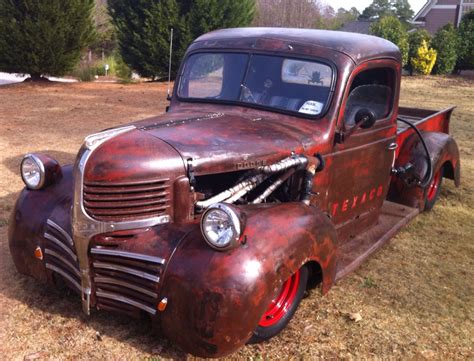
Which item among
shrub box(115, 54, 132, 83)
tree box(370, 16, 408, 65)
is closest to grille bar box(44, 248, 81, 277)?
shrub box(115, 54, 132, 83)

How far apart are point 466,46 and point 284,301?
21593mm

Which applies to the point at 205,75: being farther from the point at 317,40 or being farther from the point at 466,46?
the point at 466,46

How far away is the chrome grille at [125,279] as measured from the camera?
2723 millimetres

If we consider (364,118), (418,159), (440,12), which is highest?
(440,12)

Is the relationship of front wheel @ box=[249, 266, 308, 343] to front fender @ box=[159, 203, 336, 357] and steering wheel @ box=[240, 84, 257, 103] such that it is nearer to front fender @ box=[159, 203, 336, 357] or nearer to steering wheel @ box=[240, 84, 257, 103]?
front fender @ box=[159, 203, 336, 357]

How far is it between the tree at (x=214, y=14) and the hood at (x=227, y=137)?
12.4 m

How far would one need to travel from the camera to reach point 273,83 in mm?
3861

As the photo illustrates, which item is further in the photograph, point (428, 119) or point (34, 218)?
point (428, 119)

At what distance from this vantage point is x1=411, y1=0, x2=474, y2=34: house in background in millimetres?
32625

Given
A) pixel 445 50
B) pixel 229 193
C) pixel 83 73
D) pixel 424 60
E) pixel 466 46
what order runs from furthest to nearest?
pixel 466 46 → pixel 445 50 → pixel 424 60 → pixel 83 73 → pixel 229 193

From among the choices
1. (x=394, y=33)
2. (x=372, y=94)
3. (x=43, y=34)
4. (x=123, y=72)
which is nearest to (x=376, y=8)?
(x=394, y=33)

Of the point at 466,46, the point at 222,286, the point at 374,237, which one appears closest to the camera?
the point at 222,286

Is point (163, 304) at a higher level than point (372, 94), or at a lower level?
lower

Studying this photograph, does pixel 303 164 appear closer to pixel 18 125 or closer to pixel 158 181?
pixel 158 181
